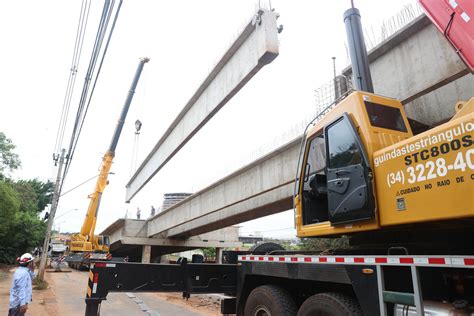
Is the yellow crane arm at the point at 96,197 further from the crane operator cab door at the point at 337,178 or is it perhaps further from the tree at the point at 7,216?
the crane operator cab door at the point at 337,178

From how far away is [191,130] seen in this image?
1525 centimetres

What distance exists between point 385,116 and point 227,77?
7.27 m

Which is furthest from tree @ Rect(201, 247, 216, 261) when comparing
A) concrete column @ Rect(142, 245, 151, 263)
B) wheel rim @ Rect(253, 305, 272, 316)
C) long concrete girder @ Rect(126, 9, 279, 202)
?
wheel rim @ Rect(253, 305, 272, 316)

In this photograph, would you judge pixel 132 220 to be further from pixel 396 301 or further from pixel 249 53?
pixel 396 301

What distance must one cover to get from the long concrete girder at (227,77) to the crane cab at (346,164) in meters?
4.24

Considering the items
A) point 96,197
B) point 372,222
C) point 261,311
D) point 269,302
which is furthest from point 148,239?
point 372,222

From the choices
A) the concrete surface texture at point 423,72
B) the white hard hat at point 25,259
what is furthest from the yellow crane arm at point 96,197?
the concrete surface texture at point 423,72

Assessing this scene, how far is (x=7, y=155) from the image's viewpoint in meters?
45.2

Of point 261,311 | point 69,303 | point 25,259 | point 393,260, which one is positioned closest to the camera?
point 393,260

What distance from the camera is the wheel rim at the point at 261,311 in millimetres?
5684

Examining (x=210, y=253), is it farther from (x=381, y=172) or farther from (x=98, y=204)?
(x=381, y=172)

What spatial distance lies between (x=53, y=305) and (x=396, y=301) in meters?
13.5

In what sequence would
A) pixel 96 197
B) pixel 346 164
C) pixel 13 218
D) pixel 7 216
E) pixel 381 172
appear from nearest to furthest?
pixel 381 172 < pixel 346 164 < pixel 96 197 < pixel 7 216 < pixel 13 218

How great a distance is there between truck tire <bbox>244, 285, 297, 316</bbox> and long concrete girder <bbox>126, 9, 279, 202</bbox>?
558 centimetres
